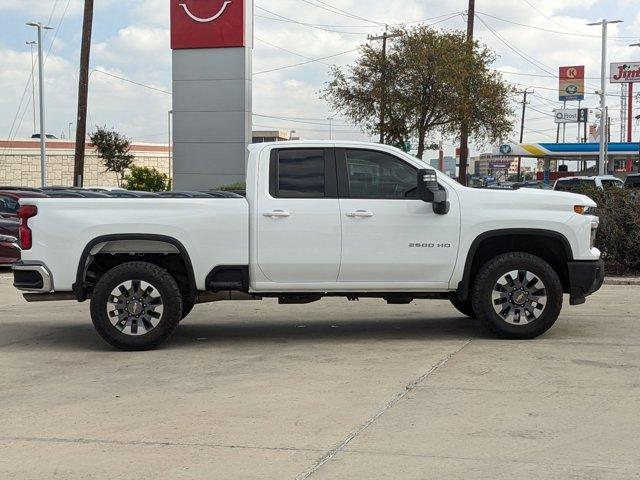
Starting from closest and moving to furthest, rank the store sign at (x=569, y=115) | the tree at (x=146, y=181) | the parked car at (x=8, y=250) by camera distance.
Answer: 1. the parked car at (x=8, y=250)
2. the tree at (x=146, y=181)
3. the store sign at (x=569, y=115)

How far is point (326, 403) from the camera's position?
637 cm

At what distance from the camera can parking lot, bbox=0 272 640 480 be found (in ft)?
16.6

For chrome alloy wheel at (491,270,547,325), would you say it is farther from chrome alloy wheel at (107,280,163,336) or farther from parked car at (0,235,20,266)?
parked car at (0,235,20,266)

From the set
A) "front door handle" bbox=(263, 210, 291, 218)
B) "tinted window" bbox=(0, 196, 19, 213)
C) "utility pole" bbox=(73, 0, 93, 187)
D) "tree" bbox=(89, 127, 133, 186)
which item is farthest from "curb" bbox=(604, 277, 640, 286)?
"tree" bbox=(89, 127, 133, 186)

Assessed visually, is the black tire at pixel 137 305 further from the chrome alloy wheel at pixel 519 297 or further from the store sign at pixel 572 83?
the store sign at pixel 572 83

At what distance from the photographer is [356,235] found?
8.46 m

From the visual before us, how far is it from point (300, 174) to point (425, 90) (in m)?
32.5

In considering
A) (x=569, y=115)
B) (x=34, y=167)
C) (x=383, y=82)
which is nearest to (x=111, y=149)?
(x=34, y=167)

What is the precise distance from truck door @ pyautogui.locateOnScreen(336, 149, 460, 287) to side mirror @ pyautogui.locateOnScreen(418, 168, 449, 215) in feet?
0.33

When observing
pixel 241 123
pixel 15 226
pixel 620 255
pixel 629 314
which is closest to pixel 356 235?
pixel 629 314

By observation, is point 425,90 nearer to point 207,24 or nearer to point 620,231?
point 207,24

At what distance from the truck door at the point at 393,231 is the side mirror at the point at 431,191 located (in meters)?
0.10

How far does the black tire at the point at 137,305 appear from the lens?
840 centimetres

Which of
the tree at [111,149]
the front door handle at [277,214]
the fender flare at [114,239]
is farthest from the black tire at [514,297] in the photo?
the tree at [111,149]
